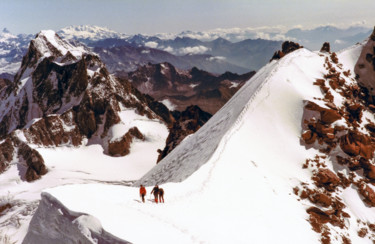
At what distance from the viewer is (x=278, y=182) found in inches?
997

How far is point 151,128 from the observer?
12900 cm

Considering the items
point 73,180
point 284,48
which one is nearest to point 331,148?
point 284,48

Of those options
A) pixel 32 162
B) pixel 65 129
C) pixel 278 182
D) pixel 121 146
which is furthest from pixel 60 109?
pixel 278 182

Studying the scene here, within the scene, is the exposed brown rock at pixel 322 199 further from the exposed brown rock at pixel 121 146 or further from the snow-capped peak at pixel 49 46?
the snow-capped peak at pixel 49 46

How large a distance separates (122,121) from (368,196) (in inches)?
4264

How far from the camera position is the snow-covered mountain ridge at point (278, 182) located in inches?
609

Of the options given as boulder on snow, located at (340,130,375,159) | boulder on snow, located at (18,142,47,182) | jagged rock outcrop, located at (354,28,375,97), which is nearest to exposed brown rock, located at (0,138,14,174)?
boulder on snow, located at (18,142,47,182)

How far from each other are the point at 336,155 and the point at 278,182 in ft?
34.2

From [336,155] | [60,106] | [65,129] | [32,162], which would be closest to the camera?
[336,155]

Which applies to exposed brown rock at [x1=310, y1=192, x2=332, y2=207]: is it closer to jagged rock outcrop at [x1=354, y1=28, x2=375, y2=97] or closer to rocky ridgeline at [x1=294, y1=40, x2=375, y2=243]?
rocky ridgeline at [x1=294, y1=40, x2=375, y2=243]

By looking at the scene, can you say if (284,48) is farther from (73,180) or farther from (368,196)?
(73,180)

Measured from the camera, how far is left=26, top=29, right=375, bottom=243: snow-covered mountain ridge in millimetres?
15469

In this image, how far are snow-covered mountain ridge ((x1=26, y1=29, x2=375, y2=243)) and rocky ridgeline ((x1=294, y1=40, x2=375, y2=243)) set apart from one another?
117 mm

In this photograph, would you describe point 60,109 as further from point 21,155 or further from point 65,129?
point 21,155
